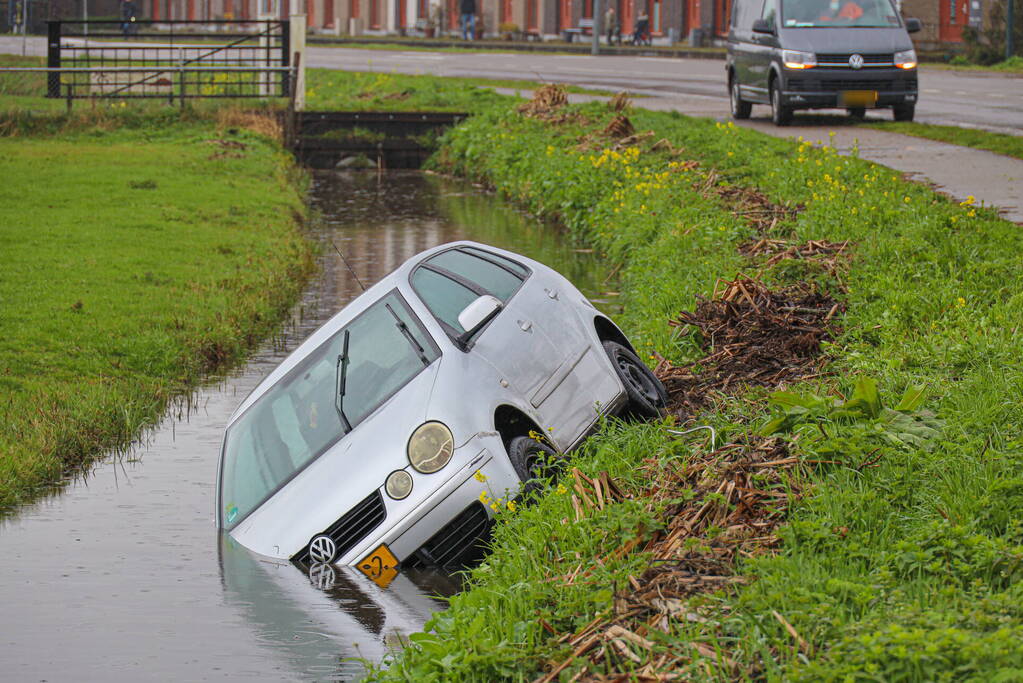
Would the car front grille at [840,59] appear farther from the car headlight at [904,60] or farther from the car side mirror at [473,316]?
the car side mirror at [473,316]

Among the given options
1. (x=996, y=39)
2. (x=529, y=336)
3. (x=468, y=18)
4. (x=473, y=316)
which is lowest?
(x=529, y=336)

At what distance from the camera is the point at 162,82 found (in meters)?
30.4

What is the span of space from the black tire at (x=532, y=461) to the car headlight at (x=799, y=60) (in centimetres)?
1538

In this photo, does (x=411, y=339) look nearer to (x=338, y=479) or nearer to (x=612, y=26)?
(x=338, y=479)

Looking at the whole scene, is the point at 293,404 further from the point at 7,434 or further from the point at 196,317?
the point at 196,317

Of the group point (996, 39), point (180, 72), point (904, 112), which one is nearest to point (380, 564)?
point (904, 112)

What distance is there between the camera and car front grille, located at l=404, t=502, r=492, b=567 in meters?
6.76

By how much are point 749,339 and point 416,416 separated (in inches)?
154

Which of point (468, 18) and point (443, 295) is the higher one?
→ point (468, 18)

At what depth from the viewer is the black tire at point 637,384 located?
8.68 metres

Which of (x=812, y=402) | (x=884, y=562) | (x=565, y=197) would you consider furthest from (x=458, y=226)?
(x=884, y=562)

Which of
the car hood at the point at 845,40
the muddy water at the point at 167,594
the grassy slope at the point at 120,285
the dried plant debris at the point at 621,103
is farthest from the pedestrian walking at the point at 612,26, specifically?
the muddy water at the point at 167,594

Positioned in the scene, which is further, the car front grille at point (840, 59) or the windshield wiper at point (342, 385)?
the car front grille at point (840, 59)

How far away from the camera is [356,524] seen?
675cm
